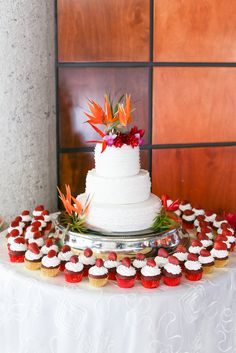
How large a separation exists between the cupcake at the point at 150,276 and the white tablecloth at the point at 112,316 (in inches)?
1.2

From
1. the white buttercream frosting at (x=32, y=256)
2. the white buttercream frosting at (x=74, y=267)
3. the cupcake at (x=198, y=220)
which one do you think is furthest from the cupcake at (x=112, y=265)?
the cupcake at (x=198, y=220)

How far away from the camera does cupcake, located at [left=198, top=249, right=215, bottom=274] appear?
232 cm

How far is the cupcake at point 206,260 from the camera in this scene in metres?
2.32

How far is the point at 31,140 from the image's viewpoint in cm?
324

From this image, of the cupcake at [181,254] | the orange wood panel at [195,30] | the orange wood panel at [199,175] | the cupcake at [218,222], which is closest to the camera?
the cupcake at [181,254]

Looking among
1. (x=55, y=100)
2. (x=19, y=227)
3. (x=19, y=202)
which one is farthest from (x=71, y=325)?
(x=55, y=100)

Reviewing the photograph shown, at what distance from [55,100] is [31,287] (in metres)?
1.69

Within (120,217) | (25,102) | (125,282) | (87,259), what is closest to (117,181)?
(120,217)

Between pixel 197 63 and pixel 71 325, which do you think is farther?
pixel 197 63

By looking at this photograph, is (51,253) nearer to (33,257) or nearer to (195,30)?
(33,257)

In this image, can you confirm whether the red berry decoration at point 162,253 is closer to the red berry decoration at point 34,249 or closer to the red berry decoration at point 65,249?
the red berry decoration at point 65,249

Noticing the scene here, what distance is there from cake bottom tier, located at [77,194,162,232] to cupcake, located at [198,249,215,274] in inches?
12.6

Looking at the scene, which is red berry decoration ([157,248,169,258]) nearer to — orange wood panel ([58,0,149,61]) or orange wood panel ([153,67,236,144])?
orange wood panel ([153,67,236,144])

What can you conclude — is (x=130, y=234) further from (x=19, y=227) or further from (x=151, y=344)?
(x=19, y=227)
